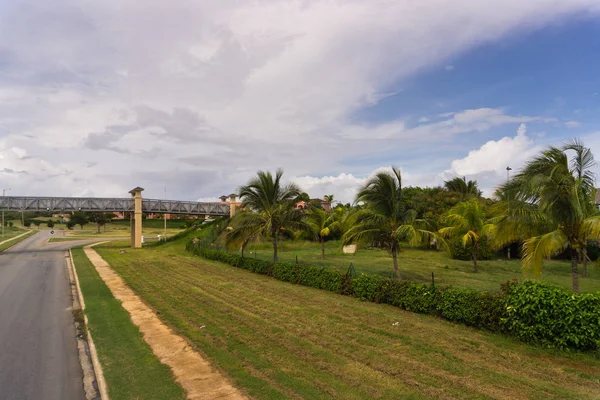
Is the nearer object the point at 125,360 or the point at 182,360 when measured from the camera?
the point at 182,360

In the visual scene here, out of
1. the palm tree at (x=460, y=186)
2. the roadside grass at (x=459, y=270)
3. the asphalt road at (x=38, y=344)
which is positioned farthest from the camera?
the palm tree at (x=460, y=186)

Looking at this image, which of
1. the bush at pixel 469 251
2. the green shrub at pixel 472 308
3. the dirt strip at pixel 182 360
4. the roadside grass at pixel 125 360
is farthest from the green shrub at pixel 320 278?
the bush at pixel 469 251

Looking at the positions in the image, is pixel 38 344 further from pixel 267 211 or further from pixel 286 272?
pixel 267 211

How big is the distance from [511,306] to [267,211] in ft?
42.8

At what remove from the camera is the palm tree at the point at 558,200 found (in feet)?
31.3

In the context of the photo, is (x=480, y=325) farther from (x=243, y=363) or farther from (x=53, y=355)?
(x=53, y=355)

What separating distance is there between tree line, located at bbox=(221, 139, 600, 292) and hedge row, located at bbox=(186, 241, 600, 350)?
1.68 metres

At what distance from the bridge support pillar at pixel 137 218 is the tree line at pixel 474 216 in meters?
23.2

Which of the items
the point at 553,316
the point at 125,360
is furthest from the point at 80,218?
the point at 553,316

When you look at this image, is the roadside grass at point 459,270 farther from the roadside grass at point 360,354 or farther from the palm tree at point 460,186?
the palm tree at point 460,186

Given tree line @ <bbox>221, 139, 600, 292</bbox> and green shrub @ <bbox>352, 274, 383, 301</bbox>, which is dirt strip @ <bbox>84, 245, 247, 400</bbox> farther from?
tree line @ <bbox>221, 139, 600, 292</bbox>

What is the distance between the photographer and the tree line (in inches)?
381

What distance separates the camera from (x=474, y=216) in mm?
22531

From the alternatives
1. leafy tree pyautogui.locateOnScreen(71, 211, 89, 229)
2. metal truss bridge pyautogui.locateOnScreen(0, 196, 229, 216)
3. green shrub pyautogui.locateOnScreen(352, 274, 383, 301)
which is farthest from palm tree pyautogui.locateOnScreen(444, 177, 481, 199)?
leafy tree pyautogui.locateOnScreen(71, 211, 89, 229)
